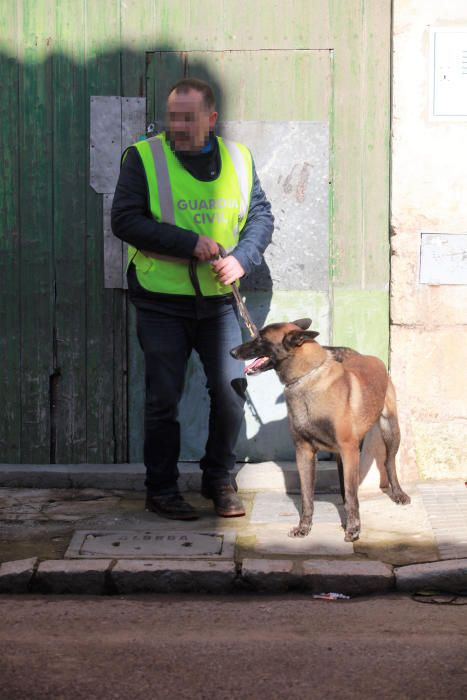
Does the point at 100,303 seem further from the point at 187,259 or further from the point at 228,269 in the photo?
the point at 228,269

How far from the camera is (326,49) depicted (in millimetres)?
7023

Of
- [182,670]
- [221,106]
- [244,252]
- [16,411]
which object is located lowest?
[182,670]

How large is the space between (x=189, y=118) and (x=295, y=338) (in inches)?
48.6

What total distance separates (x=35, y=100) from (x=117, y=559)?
315cm

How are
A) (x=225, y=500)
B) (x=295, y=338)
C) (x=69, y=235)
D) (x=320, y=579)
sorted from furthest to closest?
(x=69, y=235) < (x=225, y=500) < (x=295, y=338) < (x=320, y=579)

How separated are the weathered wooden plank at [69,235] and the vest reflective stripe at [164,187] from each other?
4.22 feet

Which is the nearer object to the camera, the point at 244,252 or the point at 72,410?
the point at 244,252

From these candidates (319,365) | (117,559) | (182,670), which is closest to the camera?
(182,670)

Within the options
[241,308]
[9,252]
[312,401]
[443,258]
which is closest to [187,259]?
[241,308]

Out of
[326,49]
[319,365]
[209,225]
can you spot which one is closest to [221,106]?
[326,49]

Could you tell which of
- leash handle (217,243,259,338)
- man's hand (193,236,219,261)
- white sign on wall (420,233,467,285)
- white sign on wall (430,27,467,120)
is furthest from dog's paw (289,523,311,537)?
white sign on wall (430,27,467,120)

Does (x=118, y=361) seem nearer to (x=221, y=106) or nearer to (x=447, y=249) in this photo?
(x=221, y=106)

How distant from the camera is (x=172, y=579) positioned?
16.8 ft

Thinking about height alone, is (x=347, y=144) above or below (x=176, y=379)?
above
